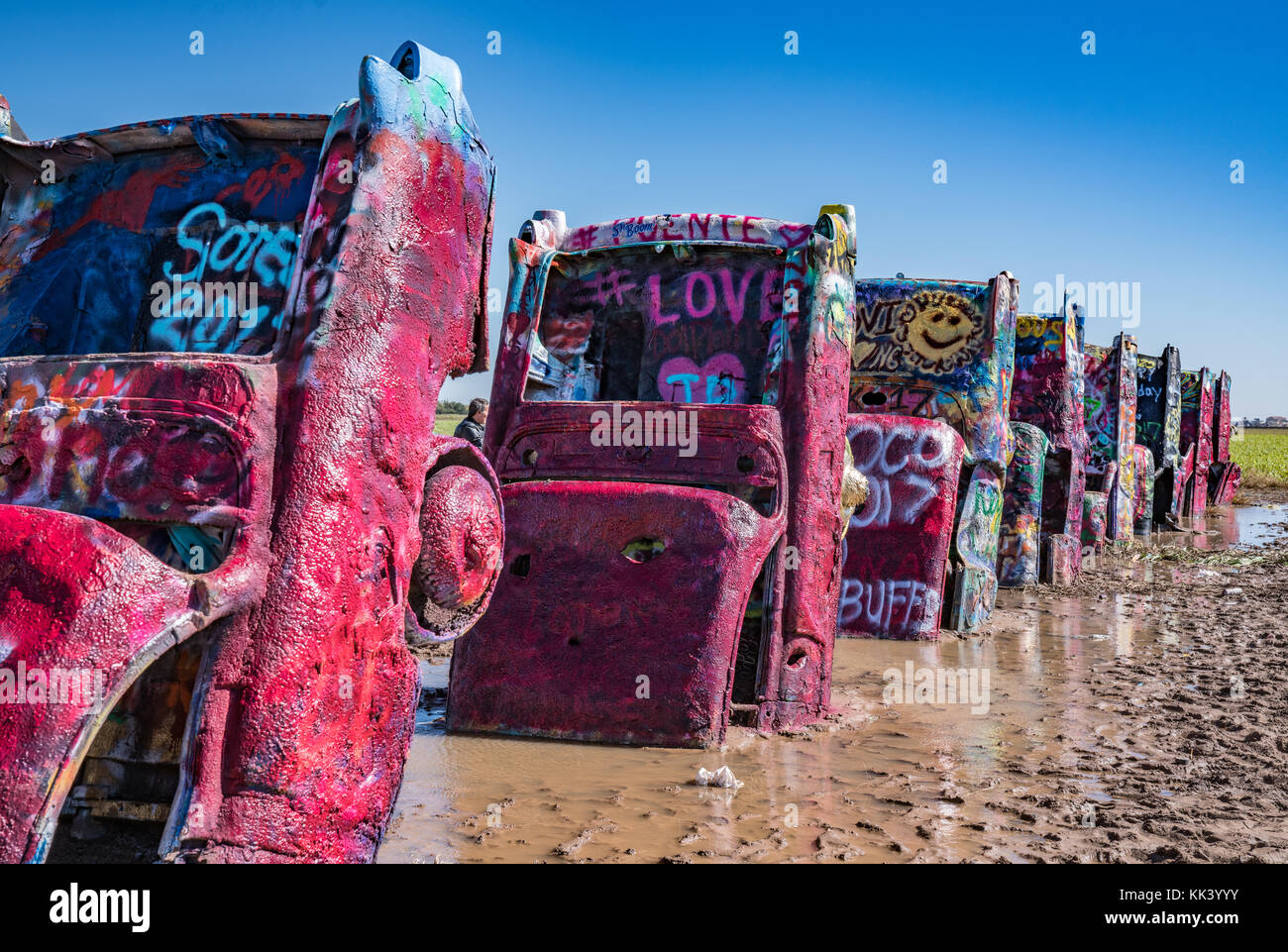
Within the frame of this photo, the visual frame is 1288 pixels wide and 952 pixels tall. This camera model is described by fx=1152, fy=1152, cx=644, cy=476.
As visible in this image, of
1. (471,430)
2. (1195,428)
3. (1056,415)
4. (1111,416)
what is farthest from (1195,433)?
(471,430)

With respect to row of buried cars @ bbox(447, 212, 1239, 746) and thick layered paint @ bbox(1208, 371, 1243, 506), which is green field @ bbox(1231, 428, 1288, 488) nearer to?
thick layered paint @ bbox(1208, 371, 1243, 506)

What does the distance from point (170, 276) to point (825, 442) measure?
2.89 meters

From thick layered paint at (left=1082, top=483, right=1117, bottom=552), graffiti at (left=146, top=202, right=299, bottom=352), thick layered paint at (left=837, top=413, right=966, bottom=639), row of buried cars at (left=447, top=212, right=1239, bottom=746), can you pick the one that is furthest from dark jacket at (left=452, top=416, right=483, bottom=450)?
thick layered paint at (left=1082, top=483, right=1117, bottom=552)

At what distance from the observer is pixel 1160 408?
19.4 metres

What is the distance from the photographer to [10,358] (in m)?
2.96

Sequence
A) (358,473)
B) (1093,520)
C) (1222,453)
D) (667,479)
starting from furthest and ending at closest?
(1222,453)
(1093,520)
(667,479)
(358,473)

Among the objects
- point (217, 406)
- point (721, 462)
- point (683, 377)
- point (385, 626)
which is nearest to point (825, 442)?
point (721, 462)

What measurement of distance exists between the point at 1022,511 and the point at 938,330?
8.82 feet

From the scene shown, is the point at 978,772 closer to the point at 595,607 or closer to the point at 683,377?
the point at 595,607

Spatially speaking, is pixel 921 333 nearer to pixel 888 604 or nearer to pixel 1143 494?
pixel 888 604

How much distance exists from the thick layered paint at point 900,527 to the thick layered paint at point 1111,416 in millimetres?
7824

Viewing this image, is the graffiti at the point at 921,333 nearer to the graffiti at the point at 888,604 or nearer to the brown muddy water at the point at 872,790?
the graffiti at the point at 888,604

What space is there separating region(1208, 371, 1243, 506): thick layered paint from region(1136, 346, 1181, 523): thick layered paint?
4530 millimetres

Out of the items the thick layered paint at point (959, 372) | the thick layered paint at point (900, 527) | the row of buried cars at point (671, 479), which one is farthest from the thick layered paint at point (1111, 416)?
the row of buried cars at point (671, 479)
